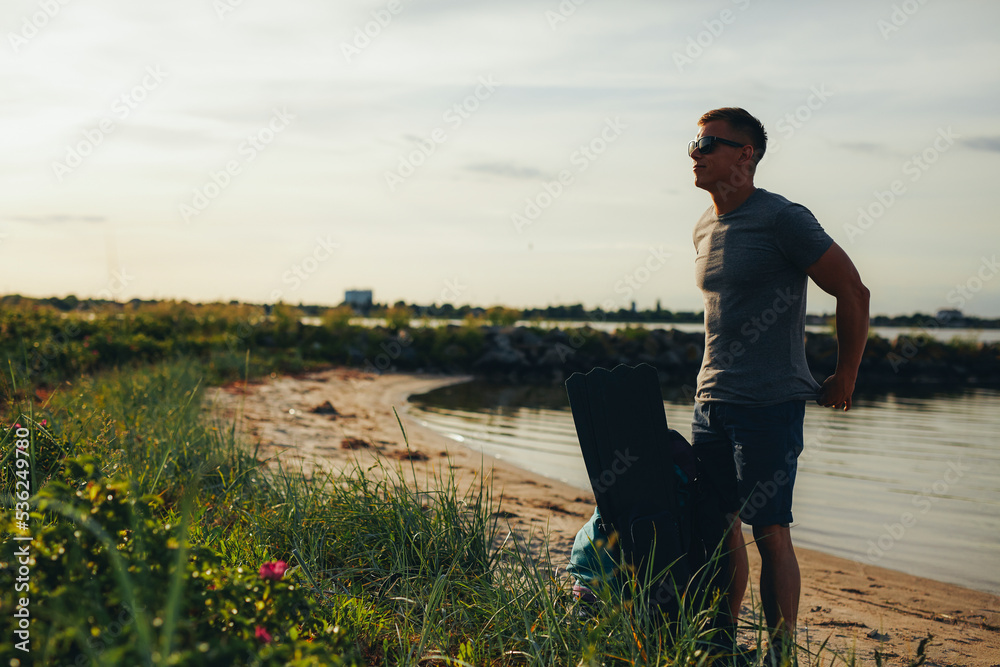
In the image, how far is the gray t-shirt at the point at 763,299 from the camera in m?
2.61

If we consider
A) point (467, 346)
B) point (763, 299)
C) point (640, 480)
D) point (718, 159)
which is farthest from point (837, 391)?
point (467, 346)

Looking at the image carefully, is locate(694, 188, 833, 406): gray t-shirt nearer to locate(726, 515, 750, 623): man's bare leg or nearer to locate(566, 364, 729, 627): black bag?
locate(566, 364, 729, 627): black bag

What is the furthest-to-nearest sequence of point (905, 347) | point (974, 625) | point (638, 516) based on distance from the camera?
point (905, 347) → point (974, 625) → point (638, 516)

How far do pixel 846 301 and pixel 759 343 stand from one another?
0.36 m

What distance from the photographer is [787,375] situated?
2637 millimetres

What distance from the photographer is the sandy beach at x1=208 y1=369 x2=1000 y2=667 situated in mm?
3262

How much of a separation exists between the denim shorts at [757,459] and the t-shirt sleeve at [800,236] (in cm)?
58

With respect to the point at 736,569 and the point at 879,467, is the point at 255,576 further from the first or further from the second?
the point at 879,467

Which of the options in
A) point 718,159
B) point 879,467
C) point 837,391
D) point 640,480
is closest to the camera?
point 640,480

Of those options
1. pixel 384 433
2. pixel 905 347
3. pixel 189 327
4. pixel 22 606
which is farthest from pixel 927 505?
pixel 905 347

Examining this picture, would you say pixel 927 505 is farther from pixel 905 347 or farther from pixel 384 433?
pixel 905 347

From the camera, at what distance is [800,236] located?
2572mm

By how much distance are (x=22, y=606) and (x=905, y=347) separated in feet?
84.9

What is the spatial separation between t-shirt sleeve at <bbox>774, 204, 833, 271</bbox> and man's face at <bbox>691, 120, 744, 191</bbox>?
1.02 feet
